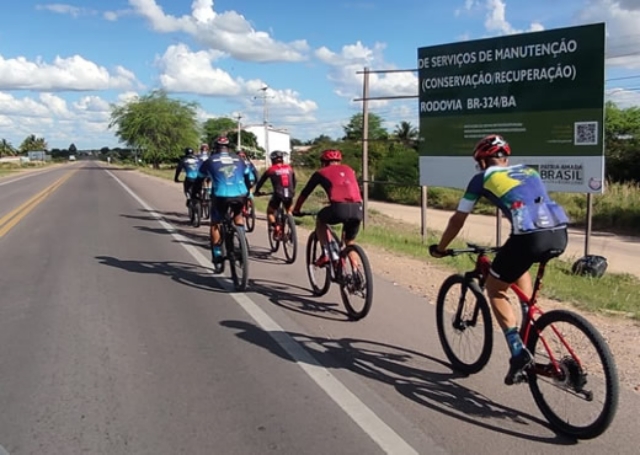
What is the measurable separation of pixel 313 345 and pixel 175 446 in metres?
2.17

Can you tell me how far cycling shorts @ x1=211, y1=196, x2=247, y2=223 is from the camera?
28.8ft

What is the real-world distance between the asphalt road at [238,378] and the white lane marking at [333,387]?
14 millimetres

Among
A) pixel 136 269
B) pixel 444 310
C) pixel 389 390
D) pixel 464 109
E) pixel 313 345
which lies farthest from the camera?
pixel 464 109

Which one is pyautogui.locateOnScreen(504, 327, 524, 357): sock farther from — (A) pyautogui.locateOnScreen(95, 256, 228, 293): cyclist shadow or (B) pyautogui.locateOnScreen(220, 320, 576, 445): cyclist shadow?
(A) pyautogui.locateOnScreen(95, 256, 228, 293): cyclist shadow

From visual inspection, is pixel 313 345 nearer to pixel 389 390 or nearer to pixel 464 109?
pixel 389 390

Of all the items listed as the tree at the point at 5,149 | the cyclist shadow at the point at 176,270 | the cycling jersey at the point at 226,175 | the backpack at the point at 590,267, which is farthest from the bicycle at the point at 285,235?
the tree at the point at 5,149

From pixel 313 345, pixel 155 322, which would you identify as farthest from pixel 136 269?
pixel 313 345

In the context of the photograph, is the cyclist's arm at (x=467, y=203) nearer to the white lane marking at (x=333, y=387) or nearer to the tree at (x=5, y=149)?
the white lane marking at (x=333, y=387)

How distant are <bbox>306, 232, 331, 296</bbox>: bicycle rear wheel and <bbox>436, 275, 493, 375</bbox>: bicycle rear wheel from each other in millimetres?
2450

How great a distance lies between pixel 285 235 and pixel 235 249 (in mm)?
2614

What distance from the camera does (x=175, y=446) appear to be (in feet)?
13.1

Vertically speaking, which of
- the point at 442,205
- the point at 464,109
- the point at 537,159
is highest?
the point at 464,109

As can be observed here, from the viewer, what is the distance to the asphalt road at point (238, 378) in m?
4.08

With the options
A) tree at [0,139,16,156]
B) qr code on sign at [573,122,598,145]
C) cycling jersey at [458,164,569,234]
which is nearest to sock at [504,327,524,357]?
cycling jersey at [458,164,569,234]
